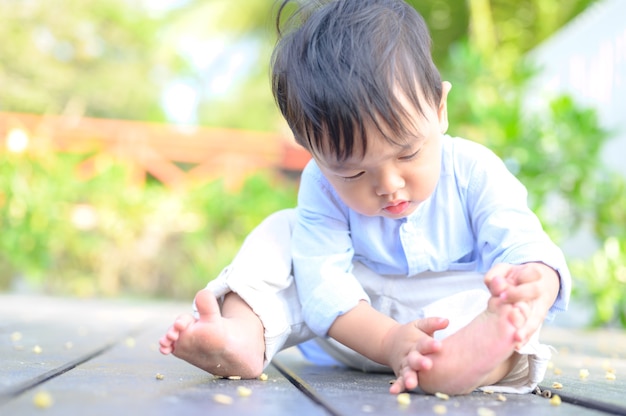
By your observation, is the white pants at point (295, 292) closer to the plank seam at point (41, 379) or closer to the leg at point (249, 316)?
the leg at point (249, 316)

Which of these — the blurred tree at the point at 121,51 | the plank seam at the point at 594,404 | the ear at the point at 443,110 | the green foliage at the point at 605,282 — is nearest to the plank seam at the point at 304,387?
the plank seam at the point at 594,404

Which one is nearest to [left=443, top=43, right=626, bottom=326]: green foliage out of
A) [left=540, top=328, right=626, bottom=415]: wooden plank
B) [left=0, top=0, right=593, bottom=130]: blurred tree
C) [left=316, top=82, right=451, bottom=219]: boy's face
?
[left=540, top=328, right=626, bottom=415]: wooden plank

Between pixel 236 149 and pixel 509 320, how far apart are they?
282 inches

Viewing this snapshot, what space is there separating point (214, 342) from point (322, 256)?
42cm

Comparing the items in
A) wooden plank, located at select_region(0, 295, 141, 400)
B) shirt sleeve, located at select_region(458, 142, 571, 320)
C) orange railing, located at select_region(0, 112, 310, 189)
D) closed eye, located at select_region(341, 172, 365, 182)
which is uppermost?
orange railing, located at select_region(0, 112, 310, 189)

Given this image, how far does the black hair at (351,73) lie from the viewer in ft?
5.29

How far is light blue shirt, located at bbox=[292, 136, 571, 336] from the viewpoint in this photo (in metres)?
1.84

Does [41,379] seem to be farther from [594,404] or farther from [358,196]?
[594,404]

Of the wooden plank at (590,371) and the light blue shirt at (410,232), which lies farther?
the light blue shirt at (410,232)

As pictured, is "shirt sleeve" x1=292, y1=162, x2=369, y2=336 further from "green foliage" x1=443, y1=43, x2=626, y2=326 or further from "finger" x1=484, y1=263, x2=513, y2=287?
"green foliage" x1=443, y1=43, x2=626, y2=326

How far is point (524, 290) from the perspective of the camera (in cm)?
148

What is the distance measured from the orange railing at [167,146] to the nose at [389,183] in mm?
5356

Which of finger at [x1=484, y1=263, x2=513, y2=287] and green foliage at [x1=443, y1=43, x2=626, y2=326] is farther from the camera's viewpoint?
green foliage at [x1=443, y1=43, x2=626, y2=326]

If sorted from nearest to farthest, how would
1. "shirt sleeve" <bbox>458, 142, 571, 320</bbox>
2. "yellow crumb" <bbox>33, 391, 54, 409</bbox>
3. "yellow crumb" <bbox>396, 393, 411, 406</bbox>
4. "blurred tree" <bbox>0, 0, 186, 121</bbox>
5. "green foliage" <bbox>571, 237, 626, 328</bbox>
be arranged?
"yellow crumb" <bbox>33, 391, 54, 409</bbox>
"yellow crumb" <bbox>396, 393, 411, 406</bbox>
"shirt sleeve" <bbox>458, 142, 571, 320</bbox>
"green foliage" <bbox>571, 237, 626, 328</bbox>
"blurred tree" <bbox>0, 0, 186, 121</bbox>
